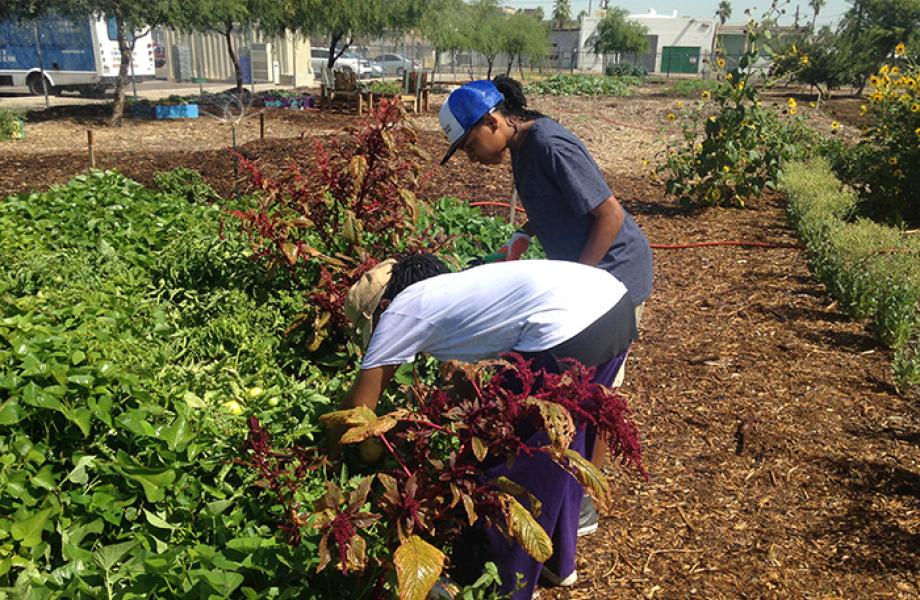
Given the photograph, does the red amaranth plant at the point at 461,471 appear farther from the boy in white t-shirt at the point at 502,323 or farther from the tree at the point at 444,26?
the tree at the point at 444,26

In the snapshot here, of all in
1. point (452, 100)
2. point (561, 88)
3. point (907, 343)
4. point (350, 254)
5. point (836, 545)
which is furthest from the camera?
point (561, 88)

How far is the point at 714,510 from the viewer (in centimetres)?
316

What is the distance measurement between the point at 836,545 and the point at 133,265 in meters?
3.69

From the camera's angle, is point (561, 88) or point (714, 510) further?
point (561, 88)

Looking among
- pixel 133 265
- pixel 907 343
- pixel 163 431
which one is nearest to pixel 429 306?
pixel 163 431

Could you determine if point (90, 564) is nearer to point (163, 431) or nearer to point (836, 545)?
point (163, 431)

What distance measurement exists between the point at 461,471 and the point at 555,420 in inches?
12.3

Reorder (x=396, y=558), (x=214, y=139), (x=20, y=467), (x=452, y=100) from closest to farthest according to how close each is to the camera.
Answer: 1. (x=396, y=558)
2. (x=20, y=467)
3. (x=452, y=100)
4. (x=214, y=139)

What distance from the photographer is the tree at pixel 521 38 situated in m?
37.2

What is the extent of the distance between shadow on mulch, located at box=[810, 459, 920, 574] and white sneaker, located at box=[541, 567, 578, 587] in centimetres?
99

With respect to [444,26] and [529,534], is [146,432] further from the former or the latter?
[444,26]

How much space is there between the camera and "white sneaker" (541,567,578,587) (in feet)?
8.88

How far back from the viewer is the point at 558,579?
2.70m

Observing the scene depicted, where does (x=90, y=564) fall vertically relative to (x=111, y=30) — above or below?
below
